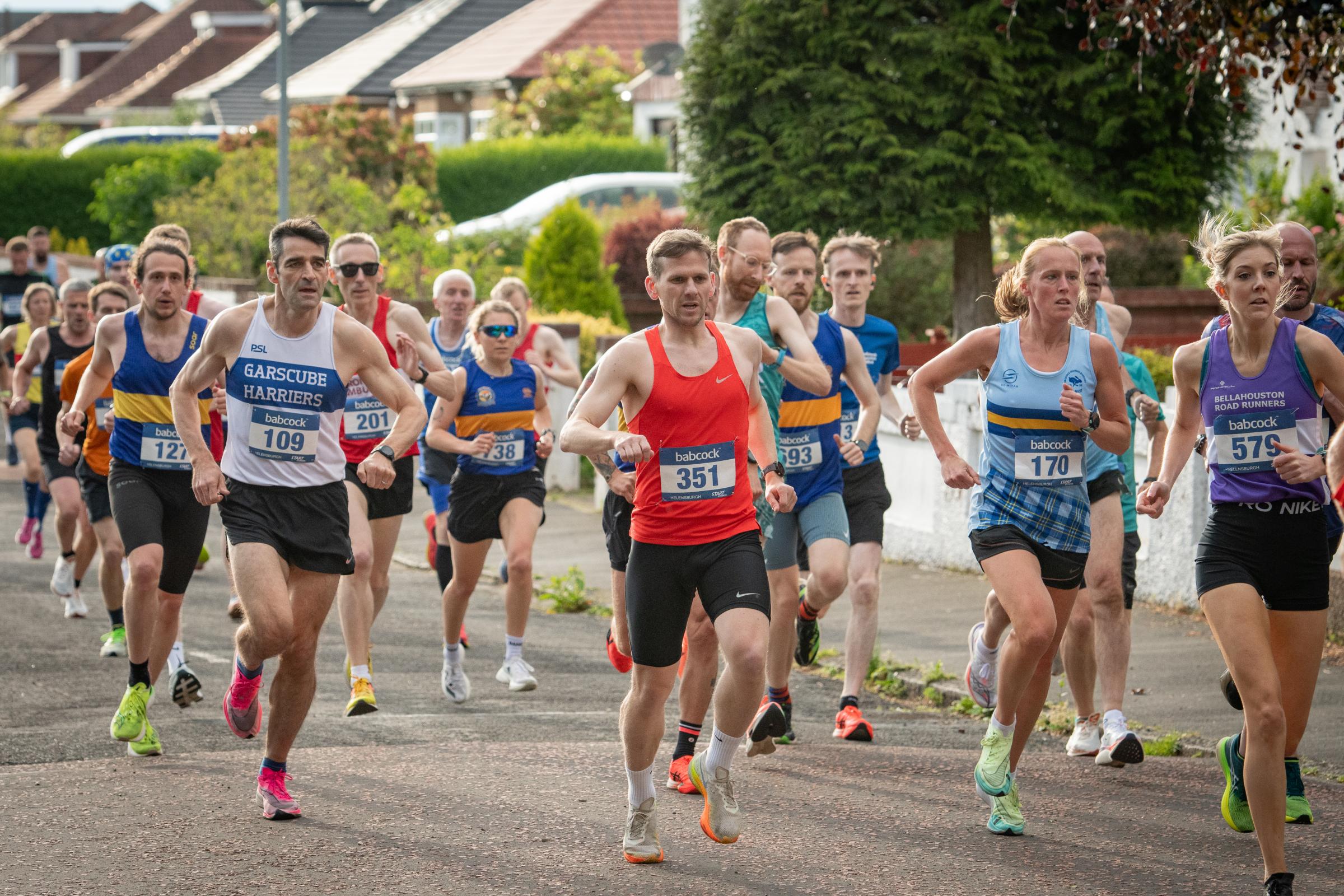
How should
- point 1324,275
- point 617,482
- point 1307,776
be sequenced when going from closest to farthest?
point 617,482 → point 1307,776 → point 1324,275

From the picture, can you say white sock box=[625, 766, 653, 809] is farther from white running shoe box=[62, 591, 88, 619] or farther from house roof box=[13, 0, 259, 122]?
house roof box=[13, 0, 259, 122]

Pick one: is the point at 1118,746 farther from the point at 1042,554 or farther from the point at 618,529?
the point at 618,529

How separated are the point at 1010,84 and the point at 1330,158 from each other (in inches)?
418

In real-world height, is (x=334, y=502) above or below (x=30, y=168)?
below

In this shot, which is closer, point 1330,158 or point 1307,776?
point 1307,776

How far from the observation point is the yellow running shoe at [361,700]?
8.27m

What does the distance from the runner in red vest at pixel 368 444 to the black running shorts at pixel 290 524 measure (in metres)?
1.78

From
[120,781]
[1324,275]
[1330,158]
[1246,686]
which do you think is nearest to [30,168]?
[1330,158]

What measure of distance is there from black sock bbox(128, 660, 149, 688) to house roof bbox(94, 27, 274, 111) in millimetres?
72459

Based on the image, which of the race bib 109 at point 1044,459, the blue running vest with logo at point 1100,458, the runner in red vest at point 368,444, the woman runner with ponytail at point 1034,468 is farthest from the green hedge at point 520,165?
the race bib 109 at point 1044,459

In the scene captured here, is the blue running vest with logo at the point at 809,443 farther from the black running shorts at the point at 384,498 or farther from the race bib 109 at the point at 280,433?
the race bib 109 at the point at 280,433

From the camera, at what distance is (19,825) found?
20.4 feet

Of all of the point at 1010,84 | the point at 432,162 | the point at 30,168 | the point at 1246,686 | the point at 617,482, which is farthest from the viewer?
the point at 30,168

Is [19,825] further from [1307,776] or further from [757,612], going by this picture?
[1307,776]
